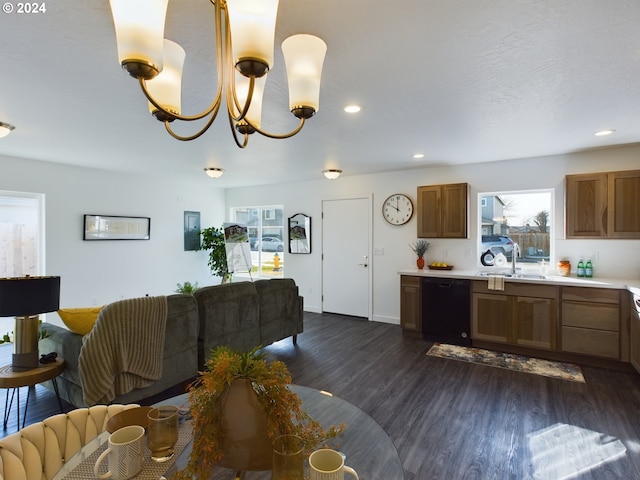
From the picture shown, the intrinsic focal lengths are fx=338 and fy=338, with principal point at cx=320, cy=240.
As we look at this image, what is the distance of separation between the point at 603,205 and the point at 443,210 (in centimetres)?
176

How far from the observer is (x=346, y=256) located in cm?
600

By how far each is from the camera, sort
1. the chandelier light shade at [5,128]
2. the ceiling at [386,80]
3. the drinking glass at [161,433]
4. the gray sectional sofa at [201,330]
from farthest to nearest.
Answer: the chandelier light shade at [5,128]
the gray sectional sofa at [201,330]
the ceiling at [386,80]
the drinking glass at [161,433]

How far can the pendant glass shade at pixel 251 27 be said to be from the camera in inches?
43.2

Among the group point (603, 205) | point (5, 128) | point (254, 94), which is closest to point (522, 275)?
point (603, 205)

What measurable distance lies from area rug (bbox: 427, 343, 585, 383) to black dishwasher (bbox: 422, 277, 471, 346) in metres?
0.17

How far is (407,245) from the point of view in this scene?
5.38 metres

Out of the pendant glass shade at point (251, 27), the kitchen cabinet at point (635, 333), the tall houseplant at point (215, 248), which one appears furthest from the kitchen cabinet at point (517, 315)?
the tall houseplant at point (215, 248)

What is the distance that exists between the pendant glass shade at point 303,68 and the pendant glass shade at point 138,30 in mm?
517

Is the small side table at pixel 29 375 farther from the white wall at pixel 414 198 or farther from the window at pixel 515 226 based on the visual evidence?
the window at pixel 515 226

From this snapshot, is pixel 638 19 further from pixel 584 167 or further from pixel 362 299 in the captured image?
pixel 362 299

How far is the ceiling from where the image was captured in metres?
1.61

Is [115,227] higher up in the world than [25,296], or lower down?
higher up

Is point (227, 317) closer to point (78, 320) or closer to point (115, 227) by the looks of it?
point (78, 320)

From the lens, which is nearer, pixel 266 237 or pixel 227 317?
pixel 227 317
